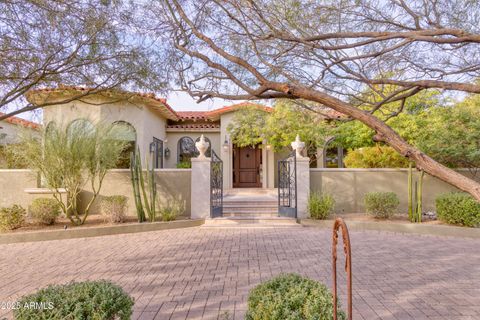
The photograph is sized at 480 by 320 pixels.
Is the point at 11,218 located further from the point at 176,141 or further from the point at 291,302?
the point at 176,141

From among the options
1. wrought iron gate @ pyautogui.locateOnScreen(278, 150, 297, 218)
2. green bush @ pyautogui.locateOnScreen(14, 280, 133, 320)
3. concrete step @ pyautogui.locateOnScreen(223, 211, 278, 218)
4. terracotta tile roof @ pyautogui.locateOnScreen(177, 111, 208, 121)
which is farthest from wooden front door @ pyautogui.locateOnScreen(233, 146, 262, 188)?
green bush @ pyautogui.locateOnScreen(14, 280, 133, 320)

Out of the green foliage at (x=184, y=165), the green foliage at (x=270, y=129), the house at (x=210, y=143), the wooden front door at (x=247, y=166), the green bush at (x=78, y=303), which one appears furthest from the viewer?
the wooden front door at (x=247, y=166)

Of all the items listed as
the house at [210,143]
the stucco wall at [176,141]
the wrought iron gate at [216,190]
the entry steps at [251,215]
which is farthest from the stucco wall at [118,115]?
the entry steps at [251,215]

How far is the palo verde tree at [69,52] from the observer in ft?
17.7

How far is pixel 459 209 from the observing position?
8.70 metres

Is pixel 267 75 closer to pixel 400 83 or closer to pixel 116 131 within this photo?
pixel 400 83

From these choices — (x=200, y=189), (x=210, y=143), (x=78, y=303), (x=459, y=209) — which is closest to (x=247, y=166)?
(x=210, y=143)

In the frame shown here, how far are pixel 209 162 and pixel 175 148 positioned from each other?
7.69 m

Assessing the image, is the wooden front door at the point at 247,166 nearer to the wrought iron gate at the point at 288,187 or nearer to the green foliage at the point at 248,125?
the green foliage at the point at 248,125

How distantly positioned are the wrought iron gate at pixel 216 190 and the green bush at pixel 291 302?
308 inches

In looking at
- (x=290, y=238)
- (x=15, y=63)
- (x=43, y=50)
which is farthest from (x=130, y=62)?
(x=290, y=238)

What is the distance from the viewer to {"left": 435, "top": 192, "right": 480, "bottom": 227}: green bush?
28.0 feet

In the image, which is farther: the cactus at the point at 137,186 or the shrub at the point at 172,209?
the shrub at the point at 172,209

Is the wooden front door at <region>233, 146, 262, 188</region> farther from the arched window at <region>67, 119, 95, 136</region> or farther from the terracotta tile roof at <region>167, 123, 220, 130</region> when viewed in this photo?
the arched window at <region>67, 119, 95, 136</region>
